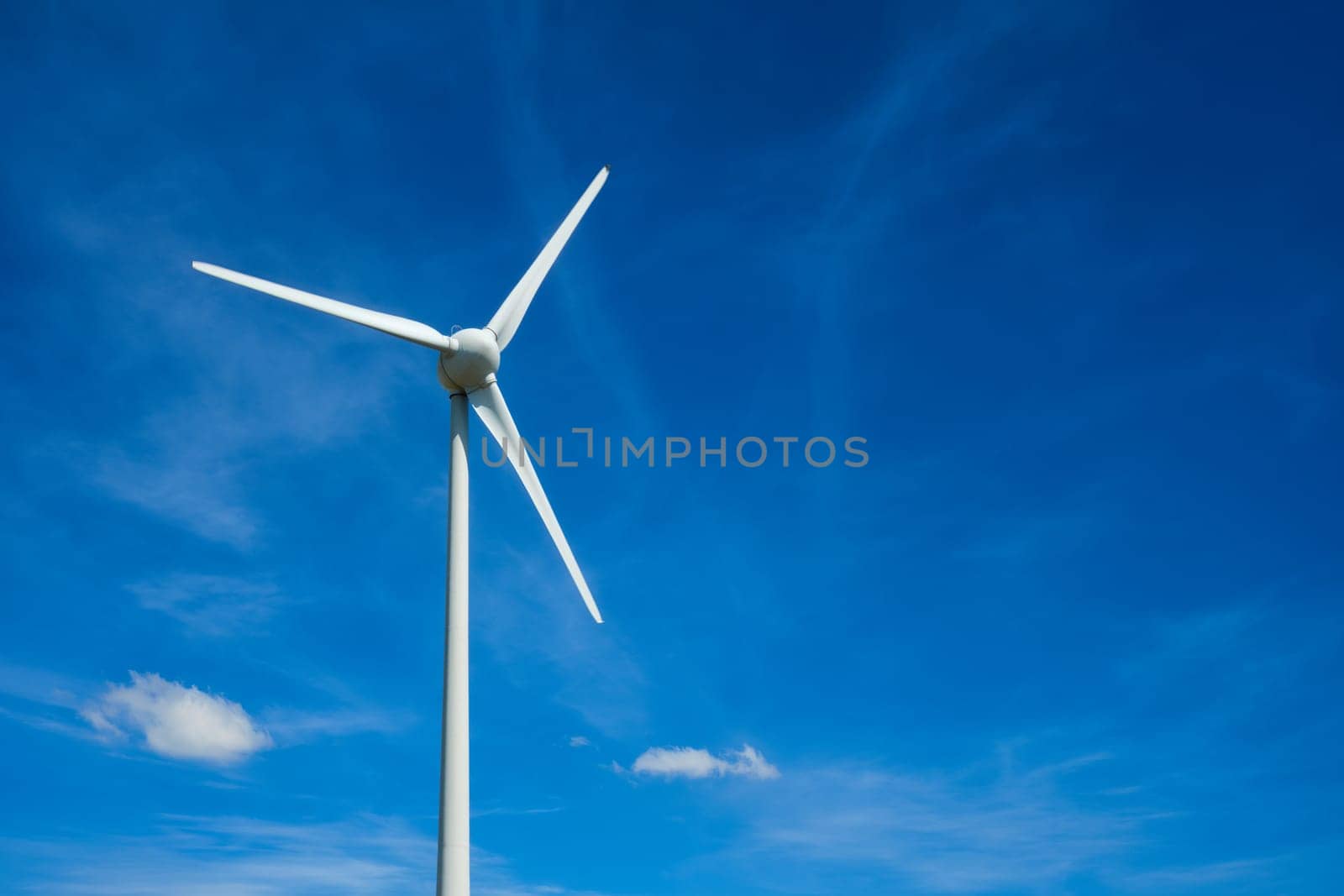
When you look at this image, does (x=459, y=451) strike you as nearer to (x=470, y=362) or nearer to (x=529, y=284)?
(x=470, y=362)

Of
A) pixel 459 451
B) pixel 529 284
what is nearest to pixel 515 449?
pixel 459 451

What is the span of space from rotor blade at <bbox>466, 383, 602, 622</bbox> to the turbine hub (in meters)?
0.46

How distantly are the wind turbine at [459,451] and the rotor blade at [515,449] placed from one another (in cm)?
3

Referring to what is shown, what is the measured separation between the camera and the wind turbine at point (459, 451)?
30.5 m

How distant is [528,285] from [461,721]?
1592cm

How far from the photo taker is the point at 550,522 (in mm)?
38094

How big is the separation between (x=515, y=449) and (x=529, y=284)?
6283mm

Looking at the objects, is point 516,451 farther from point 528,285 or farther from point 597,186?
point 597,186

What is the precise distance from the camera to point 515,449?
3756 cm

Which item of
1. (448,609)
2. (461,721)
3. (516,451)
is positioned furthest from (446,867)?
(516,451)

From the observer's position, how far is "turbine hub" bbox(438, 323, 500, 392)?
119 feet

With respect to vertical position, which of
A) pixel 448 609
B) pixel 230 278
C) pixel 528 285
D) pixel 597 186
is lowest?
pixel 448 609

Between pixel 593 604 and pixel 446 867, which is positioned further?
pixel 593 604

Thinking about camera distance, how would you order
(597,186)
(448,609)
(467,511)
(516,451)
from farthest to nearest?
(597,186), (516,451), (467,511), (448,609)
